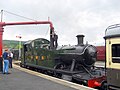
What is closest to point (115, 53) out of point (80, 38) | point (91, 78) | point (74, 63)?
point (91, 78)

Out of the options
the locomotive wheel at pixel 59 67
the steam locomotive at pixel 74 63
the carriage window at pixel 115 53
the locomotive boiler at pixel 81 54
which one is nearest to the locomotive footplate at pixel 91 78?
the steam locomotive at pixel 74 63

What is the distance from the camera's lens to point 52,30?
20953 millimetres

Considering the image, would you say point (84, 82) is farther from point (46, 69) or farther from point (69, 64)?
point (46, 69)

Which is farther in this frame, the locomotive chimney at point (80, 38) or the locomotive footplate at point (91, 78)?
the locomotive chimney at point (80, 38)

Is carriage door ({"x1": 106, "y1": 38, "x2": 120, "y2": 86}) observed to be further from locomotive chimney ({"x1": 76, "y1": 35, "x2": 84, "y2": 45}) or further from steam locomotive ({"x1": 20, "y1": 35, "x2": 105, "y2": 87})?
locomotive chimney ({"x1": 76, "y1": 35, "x2": 84, "y2": 45})

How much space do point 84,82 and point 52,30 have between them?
8278mm

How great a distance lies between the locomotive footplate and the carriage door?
211 centimetres

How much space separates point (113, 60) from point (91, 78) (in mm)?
3082

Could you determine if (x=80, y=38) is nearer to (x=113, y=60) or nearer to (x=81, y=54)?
(x=81, y=54)

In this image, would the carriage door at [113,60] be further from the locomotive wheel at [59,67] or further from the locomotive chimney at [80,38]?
the locomotive wheel at [59,67]

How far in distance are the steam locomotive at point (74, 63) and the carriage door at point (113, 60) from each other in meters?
2.11

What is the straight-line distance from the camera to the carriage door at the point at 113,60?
10.2m

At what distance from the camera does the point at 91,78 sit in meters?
13.3

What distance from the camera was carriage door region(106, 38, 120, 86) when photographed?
10.2 m
